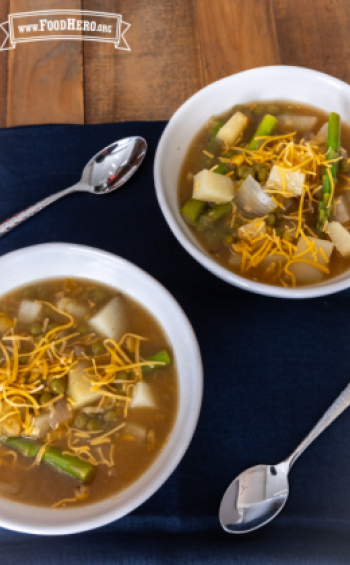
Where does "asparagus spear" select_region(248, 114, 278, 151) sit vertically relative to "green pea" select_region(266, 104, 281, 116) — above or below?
below

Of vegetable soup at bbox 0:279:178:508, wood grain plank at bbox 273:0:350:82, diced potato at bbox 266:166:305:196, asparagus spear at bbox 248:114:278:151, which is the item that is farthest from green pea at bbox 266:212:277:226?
wood grain plank at bbox 273:0:350:82

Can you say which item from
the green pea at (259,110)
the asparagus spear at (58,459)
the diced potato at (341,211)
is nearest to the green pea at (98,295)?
the asparagus spear at (58,459)

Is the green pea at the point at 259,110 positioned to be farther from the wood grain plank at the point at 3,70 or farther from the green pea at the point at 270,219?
the wood grain plank at the point at 3,70

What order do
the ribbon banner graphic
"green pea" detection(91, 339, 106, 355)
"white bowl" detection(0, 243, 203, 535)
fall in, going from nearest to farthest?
"white bowl" detection(0, 243, 203, 535) < "green pea" detection(91, 339, 106, 355) < the ribbon banner graphic

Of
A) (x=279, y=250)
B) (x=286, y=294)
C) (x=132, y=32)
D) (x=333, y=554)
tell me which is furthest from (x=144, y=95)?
(x=333, y=554)

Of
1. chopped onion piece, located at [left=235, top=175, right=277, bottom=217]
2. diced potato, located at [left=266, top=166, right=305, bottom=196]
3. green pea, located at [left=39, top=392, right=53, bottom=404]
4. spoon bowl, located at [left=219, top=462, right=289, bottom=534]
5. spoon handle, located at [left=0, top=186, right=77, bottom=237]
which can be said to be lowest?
spoon bowl, located at [left=219, top=462, right=289, bottom=534]

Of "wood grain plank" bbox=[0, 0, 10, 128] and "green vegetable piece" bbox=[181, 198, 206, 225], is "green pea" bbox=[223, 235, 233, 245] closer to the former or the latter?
"green vegetable piece" bbox=[181, 198, 206, 225]
